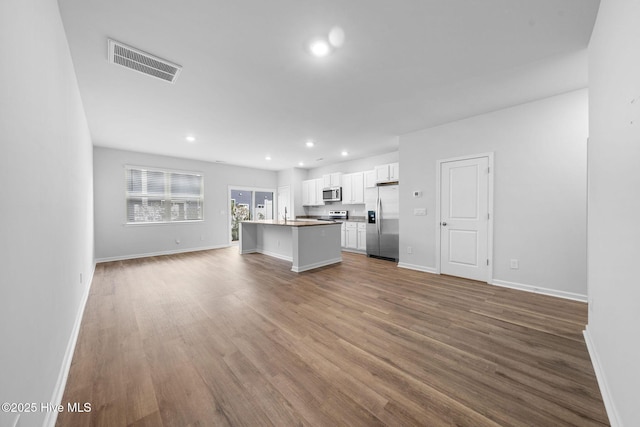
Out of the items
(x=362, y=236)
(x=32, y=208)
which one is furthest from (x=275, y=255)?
(x=32, y=208)

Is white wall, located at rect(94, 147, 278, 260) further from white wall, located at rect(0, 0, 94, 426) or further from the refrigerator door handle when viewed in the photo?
the refrigerator door handle

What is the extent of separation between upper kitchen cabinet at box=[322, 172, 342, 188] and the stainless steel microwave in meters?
0.14

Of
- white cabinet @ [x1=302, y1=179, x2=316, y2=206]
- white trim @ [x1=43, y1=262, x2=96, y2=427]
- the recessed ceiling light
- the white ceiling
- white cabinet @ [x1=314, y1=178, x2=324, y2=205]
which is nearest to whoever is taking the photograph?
white trim @ [x1=43, y1=262, x2=96, y2=427]

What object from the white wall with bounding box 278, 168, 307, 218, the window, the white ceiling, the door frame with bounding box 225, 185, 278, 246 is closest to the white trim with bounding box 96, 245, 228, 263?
the door frame with bounding box 225, 185, 278, 246

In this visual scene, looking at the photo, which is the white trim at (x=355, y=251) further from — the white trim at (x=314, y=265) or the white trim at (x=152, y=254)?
the white trim at (x=152, y=254)

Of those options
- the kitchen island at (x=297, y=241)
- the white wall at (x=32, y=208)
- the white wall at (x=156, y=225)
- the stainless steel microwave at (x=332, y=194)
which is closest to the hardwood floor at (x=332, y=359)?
the white wall at (x=32, y=208)

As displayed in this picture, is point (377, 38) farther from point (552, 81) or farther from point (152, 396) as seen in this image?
point (152, 396)

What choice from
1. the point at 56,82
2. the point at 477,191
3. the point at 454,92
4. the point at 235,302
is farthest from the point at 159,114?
the point at 477,191

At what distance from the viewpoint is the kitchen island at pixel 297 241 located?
4.46 meters

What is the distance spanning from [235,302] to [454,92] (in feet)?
12.9

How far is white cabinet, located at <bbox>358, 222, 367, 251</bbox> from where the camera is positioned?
6152mm

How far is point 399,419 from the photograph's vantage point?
51.5 inches

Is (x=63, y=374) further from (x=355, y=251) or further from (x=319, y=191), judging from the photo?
(x=319, y=191)

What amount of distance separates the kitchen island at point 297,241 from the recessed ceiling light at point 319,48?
287cm
